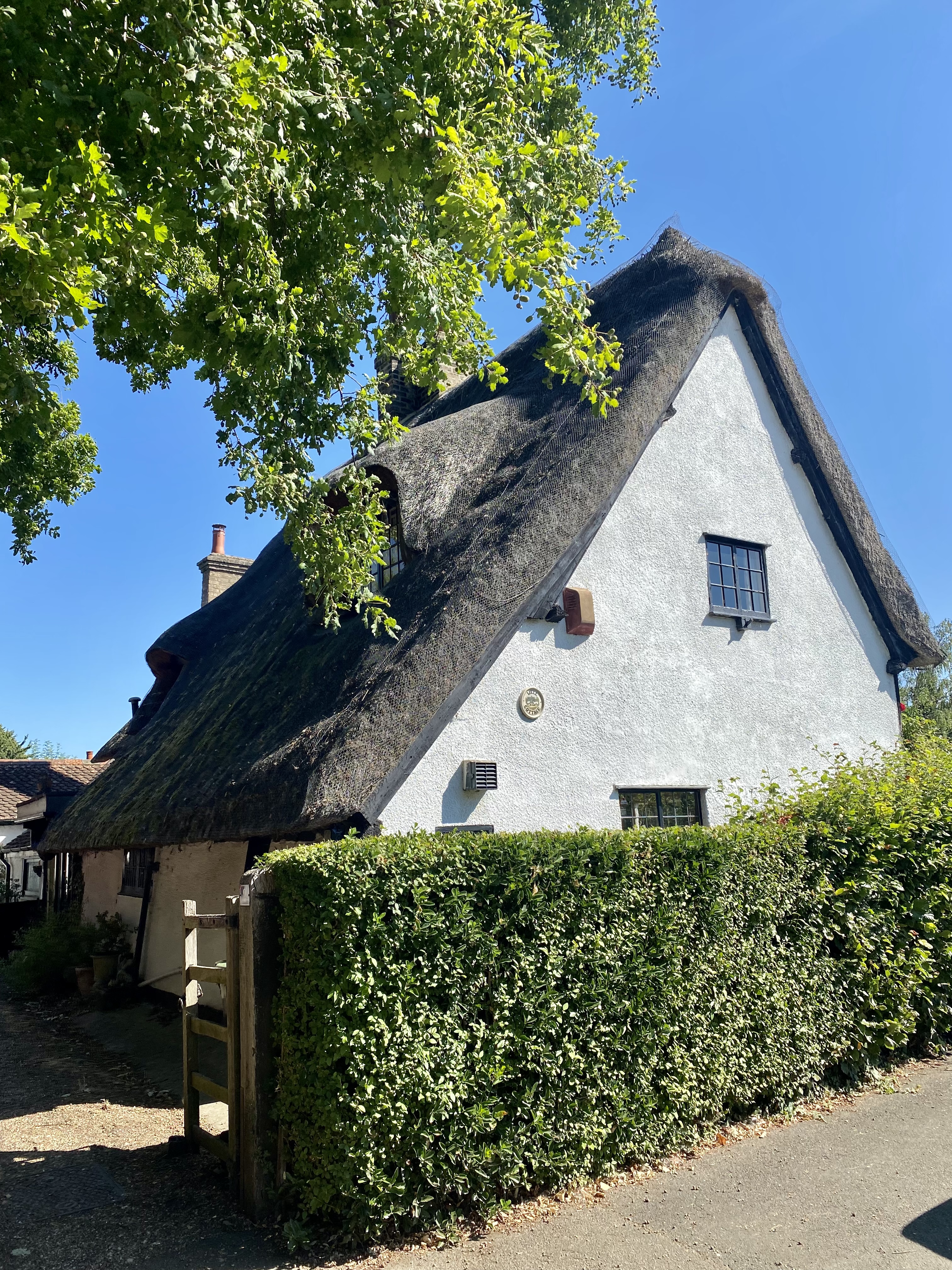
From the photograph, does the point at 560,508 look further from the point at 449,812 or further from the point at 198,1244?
the point at 198,1244

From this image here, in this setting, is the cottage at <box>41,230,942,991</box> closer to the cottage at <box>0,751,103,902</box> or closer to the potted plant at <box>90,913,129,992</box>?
the potted plant at <box>90,913,129,992</box>

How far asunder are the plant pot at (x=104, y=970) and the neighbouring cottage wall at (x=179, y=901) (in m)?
0.64

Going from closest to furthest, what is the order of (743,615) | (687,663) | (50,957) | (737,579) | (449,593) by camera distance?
(449,593), (687,663), (743,615), (737,579), (50,957)

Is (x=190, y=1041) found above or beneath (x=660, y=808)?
beneath

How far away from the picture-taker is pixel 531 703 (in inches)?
344

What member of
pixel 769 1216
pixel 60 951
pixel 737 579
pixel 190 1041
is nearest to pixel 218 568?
pixel 60 951

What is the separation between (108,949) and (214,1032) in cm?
990

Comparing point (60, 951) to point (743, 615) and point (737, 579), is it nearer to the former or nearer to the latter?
point (743, 615)

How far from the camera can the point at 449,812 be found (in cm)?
800

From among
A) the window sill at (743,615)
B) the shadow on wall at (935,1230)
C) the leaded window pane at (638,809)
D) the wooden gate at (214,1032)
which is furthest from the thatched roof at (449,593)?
the shadow on wall at (935,1230)

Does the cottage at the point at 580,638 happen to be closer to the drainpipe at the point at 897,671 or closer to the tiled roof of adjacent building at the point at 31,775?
the drainpipe at the point at 897,671

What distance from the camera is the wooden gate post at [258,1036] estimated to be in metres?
5.28

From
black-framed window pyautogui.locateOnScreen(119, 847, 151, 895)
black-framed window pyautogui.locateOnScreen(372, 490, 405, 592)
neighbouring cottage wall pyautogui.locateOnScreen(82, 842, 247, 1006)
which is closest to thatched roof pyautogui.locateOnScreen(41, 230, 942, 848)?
black-framed window pyautogui.locateOnScreen(372, 490, 405, 592)

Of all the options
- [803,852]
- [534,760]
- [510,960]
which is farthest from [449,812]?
[803,852]
